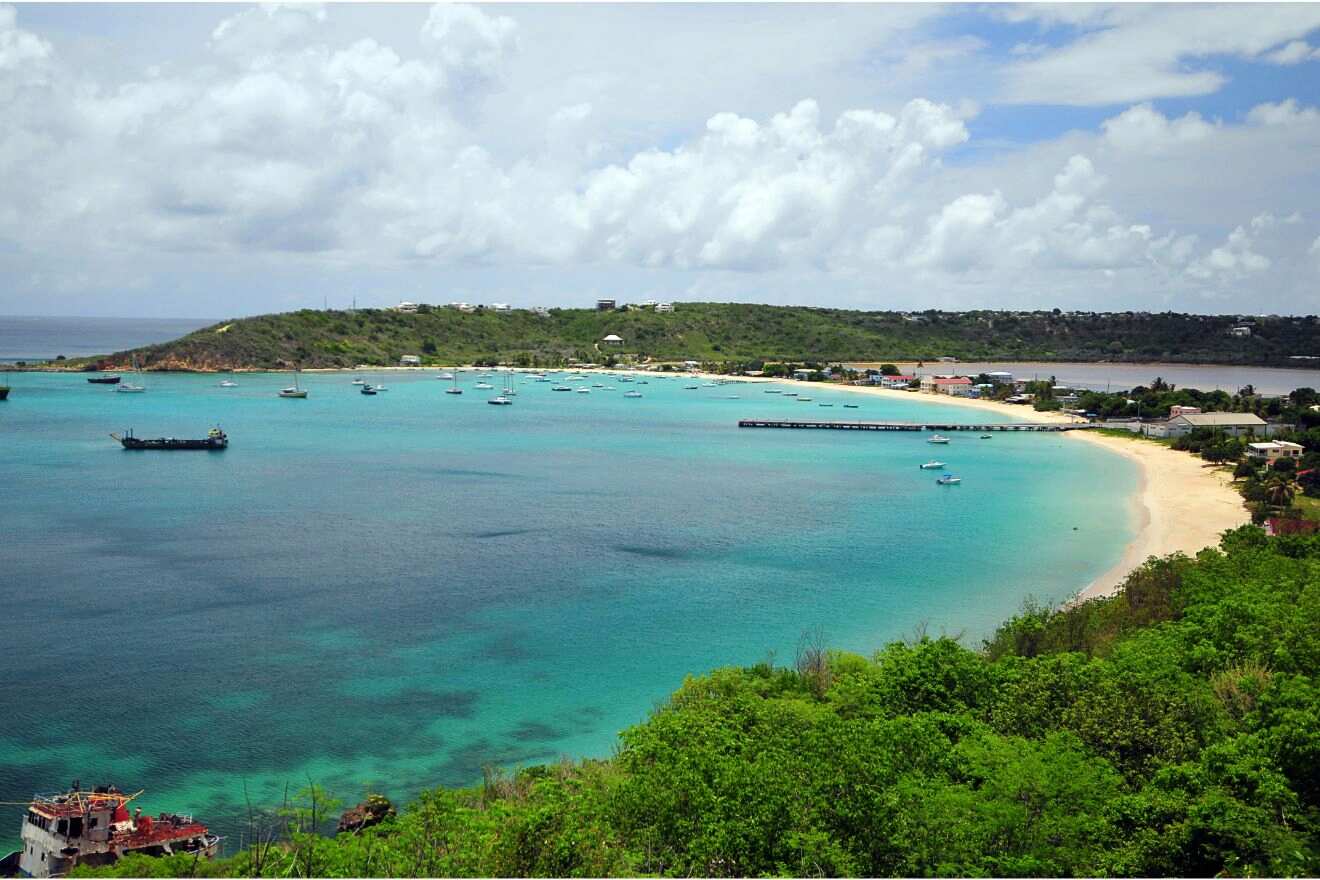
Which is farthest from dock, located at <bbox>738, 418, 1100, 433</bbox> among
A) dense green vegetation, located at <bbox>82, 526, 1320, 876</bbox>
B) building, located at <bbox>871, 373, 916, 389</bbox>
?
dense green vegetation, located at <bbox>82, 526, 1320, 876</bbox>

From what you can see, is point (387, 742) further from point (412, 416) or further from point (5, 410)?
point (5, 410)

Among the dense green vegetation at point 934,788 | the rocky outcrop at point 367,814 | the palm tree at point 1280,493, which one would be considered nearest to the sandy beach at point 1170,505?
the palm tree at point 1280,493

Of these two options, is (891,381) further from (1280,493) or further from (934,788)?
(934,788)

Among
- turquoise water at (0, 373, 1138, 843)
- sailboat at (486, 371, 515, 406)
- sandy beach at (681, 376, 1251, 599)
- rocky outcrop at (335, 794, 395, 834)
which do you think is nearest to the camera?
rocky outcrop at (335, 794, 395, 834)

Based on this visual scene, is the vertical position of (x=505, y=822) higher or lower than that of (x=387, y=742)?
higher

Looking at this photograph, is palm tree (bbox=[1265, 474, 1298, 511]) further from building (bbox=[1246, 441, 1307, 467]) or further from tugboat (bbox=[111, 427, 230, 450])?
tugboat (bbox=[111, 427, 230, 450])

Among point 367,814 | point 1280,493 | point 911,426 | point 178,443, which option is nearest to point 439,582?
point 367,814

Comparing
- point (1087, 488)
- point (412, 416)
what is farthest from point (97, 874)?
point (412, 416)
